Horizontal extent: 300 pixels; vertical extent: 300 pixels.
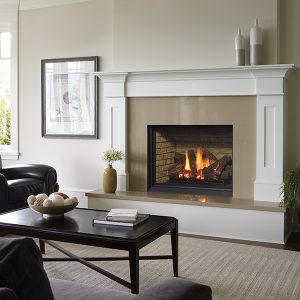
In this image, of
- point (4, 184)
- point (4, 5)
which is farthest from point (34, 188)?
point (4, 5)

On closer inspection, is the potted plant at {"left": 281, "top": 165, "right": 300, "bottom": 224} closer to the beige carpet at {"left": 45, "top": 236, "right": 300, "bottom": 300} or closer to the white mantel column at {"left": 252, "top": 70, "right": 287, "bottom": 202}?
the white mantel column at {"left": 252, "top": 70, "right": 287, "bottom": 202}

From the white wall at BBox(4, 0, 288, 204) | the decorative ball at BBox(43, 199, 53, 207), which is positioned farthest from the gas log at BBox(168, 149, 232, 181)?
the decorative ball at BBox(43, 199, 53, 207)

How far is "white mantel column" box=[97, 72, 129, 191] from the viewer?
16.7 ft

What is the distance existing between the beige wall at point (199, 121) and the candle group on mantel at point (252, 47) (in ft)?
1.23

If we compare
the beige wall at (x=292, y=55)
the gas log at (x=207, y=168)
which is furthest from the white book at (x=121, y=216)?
the beige wall at (x=292, y=55)

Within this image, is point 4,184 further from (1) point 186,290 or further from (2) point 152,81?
(1) point 186,290

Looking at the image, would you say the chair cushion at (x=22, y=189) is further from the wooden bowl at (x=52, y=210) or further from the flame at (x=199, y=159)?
the flame at (x=199, y=159)

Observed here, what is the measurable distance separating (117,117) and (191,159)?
94cm

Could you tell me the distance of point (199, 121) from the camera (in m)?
4.79

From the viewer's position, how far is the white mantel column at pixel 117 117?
5.09 m

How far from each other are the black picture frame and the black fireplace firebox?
2.79ft

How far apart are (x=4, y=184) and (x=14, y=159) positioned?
1907 millimetres

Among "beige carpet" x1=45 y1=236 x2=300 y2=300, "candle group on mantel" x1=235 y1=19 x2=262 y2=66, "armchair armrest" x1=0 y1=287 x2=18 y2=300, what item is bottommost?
"beige carpet" x1=45 y1=236 x2=300 y2=300

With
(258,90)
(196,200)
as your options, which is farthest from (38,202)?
(258,90)
